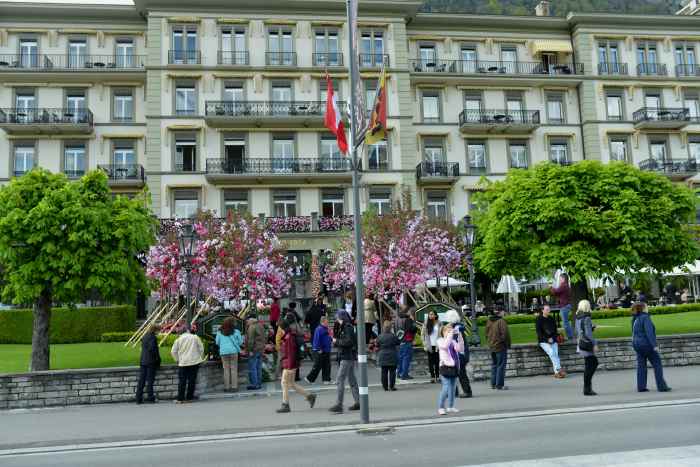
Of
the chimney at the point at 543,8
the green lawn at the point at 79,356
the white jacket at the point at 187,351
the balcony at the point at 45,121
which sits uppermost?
the chimney at the point at 543,8

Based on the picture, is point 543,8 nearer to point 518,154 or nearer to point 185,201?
point 518,154

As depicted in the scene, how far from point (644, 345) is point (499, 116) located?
29228 millimetres

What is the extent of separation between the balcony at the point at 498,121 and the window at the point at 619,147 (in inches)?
218

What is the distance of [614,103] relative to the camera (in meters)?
41.8

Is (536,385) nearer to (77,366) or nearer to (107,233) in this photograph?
(107,233)

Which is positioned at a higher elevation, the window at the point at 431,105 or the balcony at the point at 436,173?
the window at the point at 431,105

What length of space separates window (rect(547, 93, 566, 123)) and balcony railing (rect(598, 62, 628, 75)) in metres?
3.14

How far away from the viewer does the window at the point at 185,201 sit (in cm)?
3638

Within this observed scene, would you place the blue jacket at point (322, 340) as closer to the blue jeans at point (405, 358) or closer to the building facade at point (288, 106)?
the blue jeans at point (405, 358)

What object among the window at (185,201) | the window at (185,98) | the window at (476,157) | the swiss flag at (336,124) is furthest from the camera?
the window at (476,157)

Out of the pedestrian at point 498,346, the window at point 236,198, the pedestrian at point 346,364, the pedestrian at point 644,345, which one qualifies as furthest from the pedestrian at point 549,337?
the window at point 236,198

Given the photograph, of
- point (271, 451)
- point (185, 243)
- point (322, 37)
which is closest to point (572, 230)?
point (185, 243)

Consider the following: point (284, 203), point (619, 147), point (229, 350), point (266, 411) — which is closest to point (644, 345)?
point (266, 411)

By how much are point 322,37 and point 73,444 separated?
32.5 m
